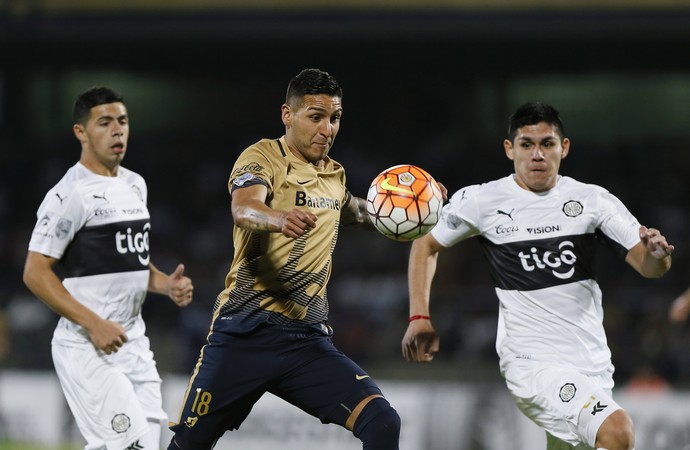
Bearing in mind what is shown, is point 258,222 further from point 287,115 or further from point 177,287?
point 177,287

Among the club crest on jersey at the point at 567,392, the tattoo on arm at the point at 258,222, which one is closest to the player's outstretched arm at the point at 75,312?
the tattoo on arm at the point at 258,222

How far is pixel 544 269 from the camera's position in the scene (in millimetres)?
5602

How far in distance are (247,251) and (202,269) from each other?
1007cm

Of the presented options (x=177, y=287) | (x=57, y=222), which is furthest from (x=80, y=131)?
(x=177, y=287)

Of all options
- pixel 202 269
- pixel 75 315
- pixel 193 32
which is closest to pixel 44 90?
pixel 193 32

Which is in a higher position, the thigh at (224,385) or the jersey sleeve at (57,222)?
the jersey sleeve at (57,222)

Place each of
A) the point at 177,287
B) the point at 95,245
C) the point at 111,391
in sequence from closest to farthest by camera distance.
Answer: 1. the point at 111,391
2. the point at 95,245
3. the point at 177,287

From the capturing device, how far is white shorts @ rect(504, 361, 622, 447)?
16.9 feet

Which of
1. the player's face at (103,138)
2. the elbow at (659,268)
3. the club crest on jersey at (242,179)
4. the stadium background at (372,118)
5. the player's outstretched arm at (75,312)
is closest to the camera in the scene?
the club crest on jersey at (242,179)

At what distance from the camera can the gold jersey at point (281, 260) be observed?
4.98 meters

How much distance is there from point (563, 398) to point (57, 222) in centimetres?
291

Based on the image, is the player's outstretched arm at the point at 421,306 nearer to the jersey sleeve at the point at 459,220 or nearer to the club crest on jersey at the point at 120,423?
the jersey sleeve at the point at 459,220

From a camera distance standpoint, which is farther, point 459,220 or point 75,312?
point 459,220

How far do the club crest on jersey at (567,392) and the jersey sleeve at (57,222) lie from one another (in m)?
2.80
